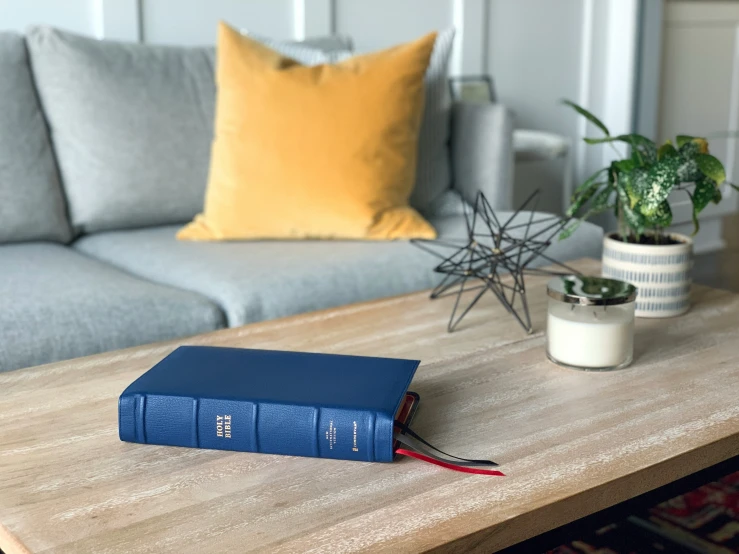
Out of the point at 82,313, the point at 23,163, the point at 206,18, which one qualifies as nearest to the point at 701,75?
the point at 206,18

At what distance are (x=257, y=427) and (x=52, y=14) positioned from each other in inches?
67.5

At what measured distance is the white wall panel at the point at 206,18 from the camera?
233cm

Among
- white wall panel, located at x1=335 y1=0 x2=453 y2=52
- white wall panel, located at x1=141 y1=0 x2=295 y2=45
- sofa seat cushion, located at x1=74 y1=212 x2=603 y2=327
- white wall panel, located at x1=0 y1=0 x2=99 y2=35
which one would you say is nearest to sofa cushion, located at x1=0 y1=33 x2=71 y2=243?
sofa seat cushion, located at x1=74 y1=212 x2=603 y2=327

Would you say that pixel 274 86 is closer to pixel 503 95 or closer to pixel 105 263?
pixel 105 263

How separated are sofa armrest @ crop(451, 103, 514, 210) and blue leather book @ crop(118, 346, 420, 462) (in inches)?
52.7

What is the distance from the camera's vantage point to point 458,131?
223cm

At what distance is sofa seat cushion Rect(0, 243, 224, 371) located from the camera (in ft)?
4.33

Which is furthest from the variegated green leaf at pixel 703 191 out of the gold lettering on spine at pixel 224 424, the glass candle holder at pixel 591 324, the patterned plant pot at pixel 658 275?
the gold lettering on spine at pixel 224 424

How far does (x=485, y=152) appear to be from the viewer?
218cm

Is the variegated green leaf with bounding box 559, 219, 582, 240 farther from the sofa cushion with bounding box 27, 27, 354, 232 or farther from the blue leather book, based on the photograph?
the sofa cushion with bounding box 27, 27, 354, 232

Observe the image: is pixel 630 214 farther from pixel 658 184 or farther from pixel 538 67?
pixel 538 67

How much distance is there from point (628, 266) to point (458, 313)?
0.27 meters

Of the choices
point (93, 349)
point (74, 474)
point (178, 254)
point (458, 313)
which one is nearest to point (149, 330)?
point (93, 349)

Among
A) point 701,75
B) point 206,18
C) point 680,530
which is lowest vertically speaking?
point 680,530
